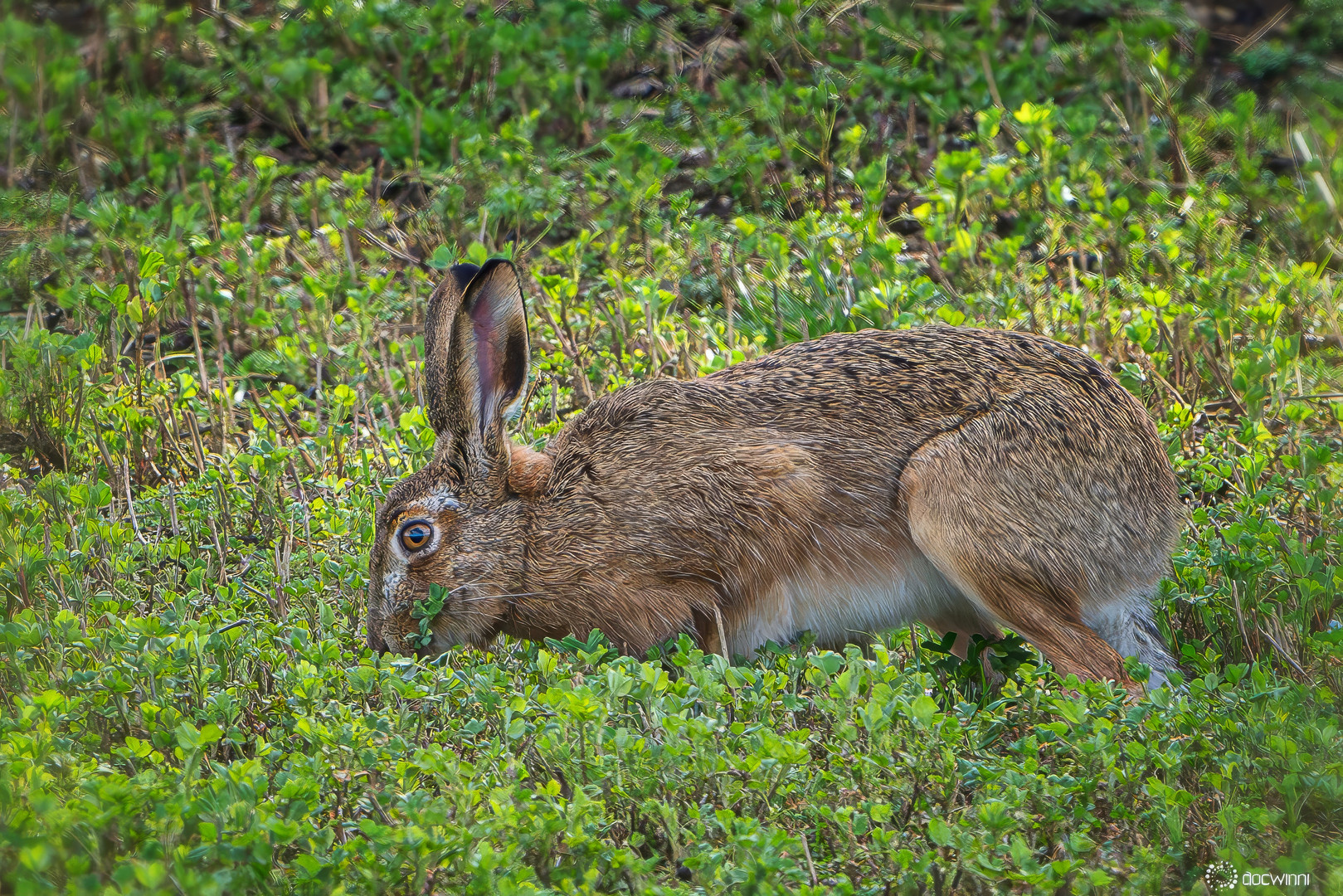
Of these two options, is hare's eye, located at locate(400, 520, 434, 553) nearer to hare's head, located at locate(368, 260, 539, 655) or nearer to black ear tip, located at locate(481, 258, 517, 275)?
hare's head, located at locate(368, 260, 539, 655)

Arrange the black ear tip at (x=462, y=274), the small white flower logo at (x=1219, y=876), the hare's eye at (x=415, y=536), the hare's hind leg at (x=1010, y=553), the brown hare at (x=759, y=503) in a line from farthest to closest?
the black ear tip at (x=462, y=274)
the hare's eye at (x=415, y=536)
the brown hare at (x=759, y=503)
the hare's hind leg at (x=1010, y=553)
the small white flower logo at (x=1219, y=876)

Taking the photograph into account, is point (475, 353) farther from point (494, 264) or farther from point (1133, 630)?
point (1133, 630)

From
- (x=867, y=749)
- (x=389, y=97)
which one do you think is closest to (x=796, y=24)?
(x=389, y=97)

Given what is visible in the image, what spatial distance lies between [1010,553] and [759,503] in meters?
0.82

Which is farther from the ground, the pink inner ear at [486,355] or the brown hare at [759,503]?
the pink inner ear at [486,355]

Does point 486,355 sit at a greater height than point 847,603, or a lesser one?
greater

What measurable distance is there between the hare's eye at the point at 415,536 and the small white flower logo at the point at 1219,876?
2569mm

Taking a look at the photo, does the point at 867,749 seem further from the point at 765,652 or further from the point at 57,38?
the point at 57,38

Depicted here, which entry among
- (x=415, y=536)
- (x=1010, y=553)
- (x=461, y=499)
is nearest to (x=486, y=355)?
(x=461, y=499)

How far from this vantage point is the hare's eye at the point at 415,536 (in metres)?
4.55

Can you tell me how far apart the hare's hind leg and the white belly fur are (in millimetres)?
171

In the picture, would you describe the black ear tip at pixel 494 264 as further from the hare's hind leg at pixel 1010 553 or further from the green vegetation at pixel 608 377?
the hare's hind leg at pixel 1010 553

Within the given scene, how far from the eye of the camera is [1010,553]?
4.25 m

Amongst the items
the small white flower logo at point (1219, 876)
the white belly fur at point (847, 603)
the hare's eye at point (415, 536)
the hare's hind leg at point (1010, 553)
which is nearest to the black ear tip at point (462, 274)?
the hare's eye at point (415, 536)
